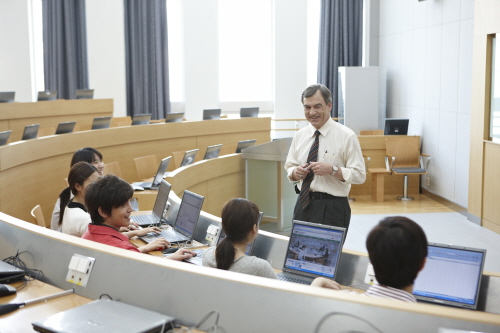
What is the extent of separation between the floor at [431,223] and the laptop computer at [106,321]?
4216 mm

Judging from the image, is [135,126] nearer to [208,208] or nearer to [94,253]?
[208,208]

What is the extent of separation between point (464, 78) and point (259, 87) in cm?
530

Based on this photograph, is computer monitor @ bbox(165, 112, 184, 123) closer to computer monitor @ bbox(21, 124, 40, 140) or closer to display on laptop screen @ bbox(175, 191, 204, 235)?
computer monitor @ bbox(21, 124, 40, 140)

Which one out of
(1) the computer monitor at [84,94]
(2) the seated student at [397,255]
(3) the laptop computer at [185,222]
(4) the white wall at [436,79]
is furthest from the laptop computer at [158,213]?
(1) the computer monitor at [84,94]

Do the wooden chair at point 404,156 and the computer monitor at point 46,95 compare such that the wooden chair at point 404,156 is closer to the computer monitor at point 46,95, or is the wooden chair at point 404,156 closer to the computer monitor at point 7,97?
the computer monitor at point 46,95

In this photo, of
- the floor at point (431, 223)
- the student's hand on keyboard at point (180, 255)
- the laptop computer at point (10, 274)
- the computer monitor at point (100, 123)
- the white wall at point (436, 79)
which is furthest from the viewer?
the white wall at point (436, 79)

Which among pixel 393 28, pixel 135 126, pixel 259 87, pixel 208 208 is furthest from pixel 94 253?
pixel 259 87

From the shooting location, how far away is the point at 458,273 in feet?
7.20

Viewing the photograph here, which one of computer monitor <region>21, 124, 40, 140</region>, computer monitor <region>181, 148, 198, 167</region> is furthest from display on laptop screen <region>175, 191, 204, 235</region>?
computer monitor <region>21, 124, 40, 140</region>

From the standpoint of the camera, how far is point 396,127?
29.5 feet

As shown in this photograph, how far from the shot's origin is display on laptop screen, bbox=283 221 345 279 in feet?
8.18

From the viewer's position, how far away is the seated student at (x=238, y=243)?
2.23 metres

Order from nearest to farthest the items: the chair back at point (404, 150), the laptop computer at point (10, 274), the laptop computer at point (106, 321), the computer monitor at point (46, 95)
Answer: the laptop computer at point (106, 321) → the laptop computer at point (10, 274) → the chair back at point (404, 150) → the computer monitor at point (46, 95)

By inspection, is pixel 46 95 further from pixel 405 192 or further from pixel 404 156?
pixel 405 192
